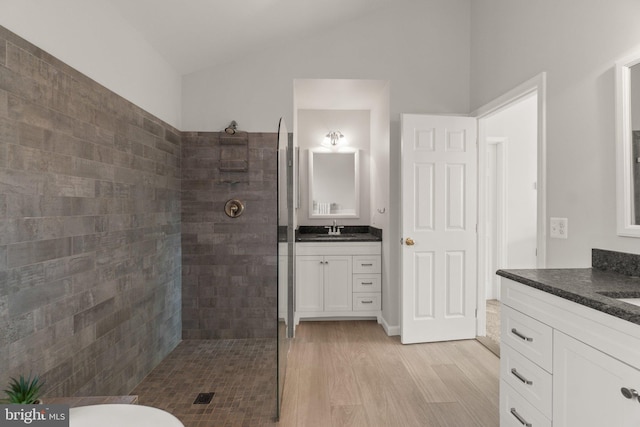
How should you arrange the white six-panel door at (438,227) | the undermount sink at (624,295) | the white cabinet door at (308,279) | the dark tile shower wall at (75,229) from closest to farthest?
the undermount sink at (624,295)
the dark tile shower wall at (75,229)
the white six-panel door at (438,227)
the white cabinet door at (308,279)

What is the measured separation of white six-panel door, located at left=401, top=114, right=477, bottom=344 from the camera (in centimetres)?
333

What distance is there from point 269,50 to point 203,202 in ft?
5.21

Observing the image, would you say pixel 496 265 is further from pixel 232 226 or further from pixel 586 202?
pixel 232 226

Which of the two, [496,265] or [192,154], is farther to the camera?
[496,265]

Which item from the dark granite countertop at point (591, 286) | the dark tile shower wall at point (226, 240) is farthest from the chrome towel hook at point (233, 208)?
the dark granite countertop at point (591, 286)

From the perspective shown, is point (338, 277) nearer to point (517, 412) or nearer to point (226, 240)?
point (226, 240)

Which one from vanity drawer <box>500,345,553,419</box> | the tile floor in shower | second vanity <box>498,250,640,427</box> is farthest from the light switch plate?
the tile floor in shower

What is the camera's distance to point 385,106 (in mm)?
3717

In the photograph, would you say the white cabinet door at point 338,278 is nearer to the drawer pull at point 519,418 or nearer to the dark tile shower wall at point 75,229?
Result: the dark tile shower wall at point 75,229

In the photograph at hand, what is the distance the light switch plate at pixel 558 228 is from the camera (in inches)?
87.0

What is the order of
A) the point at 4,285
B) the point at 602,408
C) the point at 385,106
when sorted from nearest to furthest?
the point at 602,408, the point at 4,285, the point at 385,106

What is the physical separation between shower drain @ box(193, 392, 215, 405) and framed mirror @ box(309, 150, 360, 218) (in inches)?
103

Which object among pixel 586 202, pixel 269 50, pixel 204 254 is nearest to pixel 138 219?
pixel 204 254

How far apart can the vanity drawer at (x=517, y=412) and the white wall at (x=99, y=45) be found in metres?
2.69
